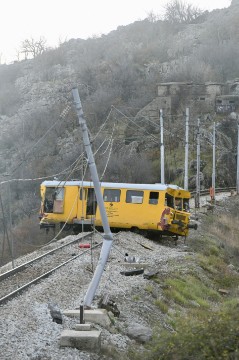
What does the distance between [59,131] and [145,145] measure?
42.1ft

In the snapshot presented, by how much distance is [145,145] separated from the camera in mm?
72188

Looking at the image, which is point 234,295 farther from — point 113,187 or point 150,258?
point 113,187

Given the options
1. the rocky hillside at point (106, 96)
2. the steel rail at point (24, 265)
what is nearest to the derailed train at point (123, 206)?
the steel rail at point (24, 265)

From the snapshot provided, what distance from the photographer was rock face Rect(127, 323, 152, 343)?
1126 centimetres

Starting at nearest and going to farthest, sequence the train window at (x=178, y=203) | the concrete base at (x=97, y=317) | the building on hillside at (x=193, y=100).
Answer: the concrete base at (x=97, y=317)
the train window at (x=178, y=203)
the building on hillside at (x=193, y=100)

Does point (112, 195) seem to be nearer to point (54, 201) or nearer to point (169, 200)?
point (169, 200)

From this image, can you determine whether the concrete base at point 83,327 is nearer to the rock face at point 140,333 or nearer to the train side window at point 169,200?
the rock face at point 140,333

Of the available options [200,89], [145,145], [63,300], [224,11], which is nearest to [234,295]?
[63,300]

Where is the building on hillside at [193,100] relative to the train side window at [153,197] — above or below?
above

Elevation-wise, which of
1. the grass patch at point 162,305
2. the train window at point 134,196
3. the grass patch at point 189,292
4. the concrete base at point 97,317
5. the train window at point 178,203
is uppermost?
the train window at point 134,196

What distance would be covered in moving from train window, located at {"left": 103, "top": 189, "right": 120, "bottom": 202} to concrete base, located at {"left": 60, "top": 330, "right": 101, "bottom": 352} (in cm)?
1669

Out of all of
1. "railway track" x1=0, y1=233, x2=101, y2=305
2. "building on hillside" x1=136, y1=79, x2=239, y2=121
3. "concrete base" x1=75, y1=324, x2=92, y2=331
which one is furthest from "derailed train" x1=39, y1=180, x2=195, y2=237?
"building on hillside" x1=136, y1=79, x2=239, y2=121

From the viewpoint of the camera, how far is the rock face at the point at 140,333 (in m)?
11.3

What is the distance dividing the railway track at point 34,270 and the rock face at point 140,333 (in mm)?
2651
